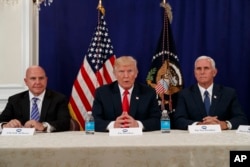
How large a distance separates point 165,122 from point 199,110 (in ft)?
2.59

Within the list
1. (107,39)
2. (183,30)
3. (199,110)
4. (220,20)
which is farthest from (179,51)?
(199,110)

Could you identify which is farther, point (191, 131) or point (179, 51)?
point (179, 51)

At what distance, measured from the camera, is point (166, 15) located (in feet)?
15.9

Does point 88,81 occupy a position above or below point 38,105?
above

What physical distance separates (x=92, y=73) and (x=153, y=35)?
1.06 meters

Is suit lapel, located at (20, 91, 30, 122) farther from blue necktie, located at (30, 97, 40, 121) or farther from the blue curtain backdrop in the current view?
the blue curtain backdrop

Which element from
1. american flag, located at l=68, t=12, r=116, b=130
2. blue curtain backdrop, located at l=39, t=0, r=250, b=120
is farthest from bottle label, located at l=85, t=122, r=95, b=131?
blue curtain backdrop, located at l=39, t=0, r=250, b=120

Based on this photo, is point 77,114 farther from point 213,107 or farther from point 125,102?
point 213,107

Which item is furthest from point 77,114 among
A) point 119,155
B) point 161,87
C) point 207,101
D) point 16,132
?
point 119,155

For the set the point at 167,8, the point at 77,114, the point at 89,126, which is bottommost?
the point at 77,114

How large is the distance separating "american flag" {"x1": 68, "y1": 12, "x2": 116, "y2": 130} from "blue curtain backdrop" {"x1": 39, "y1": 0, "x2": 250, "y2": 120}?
31 centimetres

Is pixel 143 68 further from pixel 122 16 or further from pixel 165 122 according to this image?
pixel 165 122

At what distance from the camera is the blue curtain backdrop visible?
16.8 ft

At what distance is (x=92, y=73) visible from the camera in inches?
190
